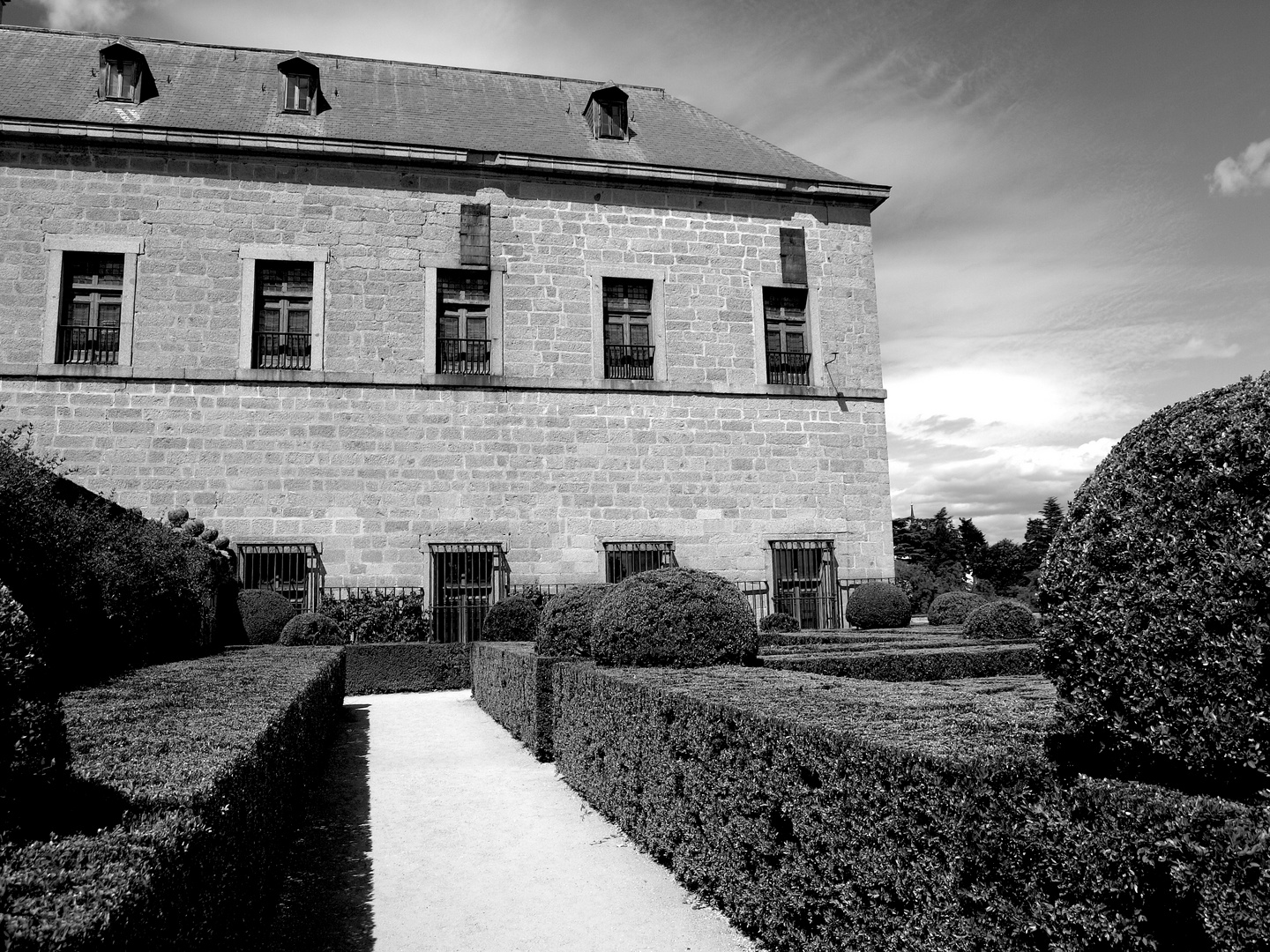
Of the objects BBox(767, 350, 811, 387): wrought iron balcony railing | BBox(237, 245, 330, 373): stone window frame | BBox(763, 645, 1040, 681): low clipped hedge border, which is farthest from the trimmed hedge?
BBox(767, 350, 811, 387): wrought iron balcony railing

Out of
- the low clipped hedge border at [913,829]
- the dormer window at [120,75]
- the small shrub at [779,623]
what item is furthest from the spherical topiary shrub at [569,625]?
the dormer window at [120,75]

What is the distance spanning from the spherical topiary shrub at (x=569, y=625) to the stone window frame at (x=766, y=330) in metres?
11.5

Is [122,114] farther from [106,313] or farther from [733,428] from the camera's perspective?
[733,428]

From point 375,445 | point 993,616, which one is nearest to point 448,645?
point 375,445

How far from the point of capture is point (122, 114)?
760 inches

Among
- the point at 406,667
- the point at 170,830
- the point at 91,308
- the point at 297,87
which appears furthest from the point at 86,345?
the point at 170,830

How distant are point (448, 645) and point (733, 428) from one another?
809cm

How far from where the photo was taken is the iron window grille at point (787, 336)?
21.4 m

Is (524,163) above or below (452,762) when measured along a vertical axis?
above

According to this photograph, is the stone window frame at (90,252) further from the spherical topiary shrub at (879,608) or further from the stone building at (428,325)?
the spherical topiary shrub at (879,608)

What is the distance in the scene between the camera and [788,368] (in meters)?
21.5

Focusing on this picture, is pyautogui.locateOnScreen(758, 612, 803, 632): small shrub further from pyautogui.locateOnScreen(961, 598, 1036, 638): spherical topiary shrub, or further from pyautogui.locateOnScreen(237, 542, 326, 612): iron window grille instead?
pyautogui.locateOnScreen(237, 542, 326, 612): iron window grille

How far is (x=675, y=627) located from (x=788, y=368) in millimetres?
14792

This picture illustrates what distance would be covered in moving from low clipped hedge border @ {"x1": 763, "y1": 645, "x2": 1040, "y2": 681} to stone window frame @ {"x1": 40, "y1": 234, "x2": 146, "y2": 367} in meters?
15.2
